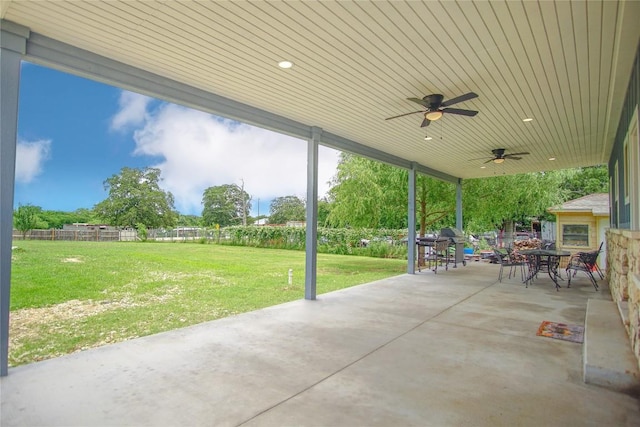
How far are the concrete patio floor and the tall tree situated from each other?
12.9 meters

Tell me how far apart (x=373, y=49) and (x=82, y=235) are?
1710 centimetres

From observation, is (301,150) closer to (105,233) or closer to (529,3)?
(105,233)

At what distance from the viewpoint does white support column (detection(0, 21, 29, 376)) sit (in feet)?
8.69

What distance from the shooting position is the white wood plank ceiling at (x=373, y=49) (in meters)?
2.52

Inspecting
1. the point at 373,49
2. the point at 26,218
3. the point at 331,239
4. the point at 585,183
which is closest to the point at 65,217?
the point at 26,218

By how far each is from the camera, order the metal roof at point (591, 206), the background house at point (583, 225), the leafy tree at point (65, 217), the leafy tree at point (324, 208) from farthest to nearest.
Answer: the leafy tree at point (65, 217), the leafy tree at point (324, 208), the background house at point (583, 225), the metal roof at point (591, 206)

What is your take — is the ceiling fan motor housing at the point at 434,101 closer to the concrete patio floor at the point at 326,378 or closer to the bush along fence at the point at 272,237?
the concrete patio floor at the point at 326,378

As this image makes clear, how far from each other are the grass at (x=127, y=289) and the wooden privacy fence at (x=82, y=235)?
446mm

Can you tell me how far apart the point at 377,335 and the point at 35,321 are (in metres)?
5.39

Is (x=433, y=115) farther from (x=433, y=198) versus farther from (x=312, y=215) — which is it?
(x=433, y=198)

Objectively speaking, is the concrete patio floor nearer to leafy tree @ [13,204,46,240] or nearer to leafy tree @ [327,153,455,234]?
leafy tree @ [327,153,455,234]

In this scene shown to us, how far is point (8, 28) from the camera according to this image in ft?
8.61

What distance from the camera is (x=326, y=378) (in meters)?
2.76

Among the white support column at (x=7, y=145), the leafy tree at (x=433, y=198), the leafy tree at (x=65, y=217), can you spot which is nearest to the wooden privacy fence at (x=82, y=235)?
the leafy tree at (x=65, y=217)
